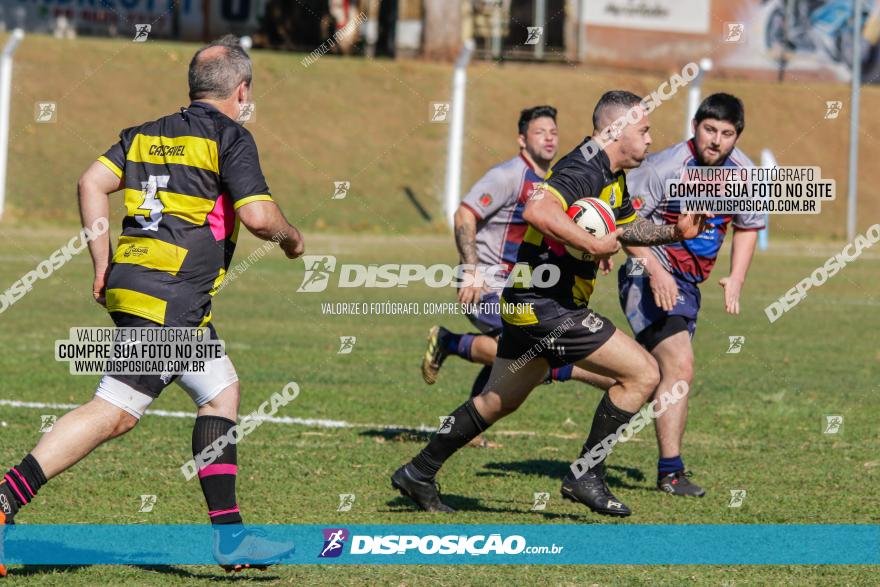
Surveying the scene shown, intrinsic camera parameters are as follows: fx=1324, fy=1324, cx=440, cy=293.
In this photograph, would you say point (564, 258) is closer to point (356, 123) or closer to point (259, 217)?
point (259, 217)

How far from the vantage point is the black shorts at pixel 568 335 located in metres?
6.82

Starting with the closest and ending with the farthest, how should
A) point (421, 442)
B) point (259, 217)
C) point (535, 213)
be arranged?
point (259, 217) < point (535, 213) < point (421, 442)

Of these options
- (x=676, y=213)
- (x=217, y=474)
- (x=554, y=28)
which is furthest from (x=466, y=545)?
(x=554, y=28)

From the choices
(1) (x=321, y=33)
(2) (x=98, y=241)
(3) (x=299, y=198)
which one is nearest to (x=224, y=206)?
(2) (x=98, y=241)

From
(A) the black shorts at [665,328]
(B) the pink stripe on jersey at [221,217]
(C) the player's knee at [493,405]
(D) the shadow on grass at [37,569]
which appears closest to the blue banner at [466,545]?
(D) the shadow on grass at [37,569]

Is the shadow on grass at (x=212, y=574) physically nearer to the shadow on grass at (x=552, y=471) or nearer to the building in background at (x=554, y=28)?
the shadow on grass at (x=552, y=471)

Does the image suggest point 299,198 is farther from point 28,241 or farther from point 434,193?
point 28,241

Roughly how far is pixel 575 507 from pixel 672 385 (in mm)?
1191

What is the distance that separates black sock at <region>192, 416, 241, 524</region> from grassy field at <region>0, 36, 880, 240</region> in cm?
2261

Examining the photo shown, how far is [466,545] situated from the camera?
6383 millimetres

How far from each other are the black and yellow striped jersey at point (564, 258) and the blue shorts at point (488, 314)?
7.36 ft

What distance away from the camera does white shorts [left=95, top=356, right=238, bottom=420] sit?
5.62 meters

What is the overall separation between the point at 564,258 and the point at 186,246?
213 centimetres

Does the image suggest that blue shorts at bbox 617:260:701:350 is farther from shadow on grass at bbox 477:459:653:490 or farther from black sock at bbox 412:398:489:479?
black sock at bbox 412:398:489:479
